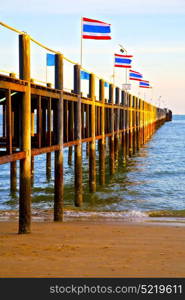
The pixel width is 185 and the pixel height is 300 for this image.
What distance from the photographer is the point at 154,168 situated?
3628 cm

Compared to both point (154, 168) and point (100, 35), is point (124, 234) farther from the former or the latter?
point (154, 168)

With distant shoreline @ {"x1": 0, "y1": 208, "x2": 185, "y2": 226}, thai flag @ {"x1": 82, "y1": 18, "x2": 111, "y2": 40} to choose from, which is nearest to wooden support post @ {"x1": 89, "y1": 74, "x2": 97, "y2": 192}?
thai flag @ {"x1": 82, "y1": 18, "x2": 111, "y2": 40}

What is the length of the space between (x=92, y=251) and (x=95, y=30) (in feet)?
42.5

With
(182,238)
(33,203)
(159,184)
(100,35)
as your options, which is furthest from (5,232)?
(159,184)

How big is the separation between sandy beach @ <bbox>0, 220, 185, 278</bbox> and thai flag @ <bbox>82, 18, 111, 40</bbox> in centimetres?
953

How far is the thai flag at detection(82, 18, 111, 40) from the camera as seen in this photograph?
21469 millimetres

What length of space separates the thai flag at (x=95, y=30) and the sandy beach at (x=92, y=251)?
31.3 ft

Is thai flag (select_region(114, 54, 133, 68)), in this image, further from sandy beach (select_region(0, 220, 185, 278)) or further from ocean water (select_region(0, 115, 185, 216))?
sandy beach (select_region(0, 220, 185, 278))

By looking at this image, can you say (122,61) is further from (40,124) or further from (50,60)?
(40,124)

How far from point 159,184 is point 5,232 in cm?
1567

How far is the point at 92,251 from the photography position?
1057 cm

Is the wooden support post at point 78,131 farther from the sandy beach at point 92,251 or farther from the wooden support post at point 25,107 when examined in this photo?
the wooden support post at point 25,107

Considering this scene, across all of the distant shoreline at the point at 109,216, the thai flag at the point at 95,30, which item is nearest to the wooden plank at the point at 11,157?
the distant shoreline at the point at 109,216

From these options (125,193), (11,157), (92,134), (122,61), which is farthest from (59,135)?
(122,61)
